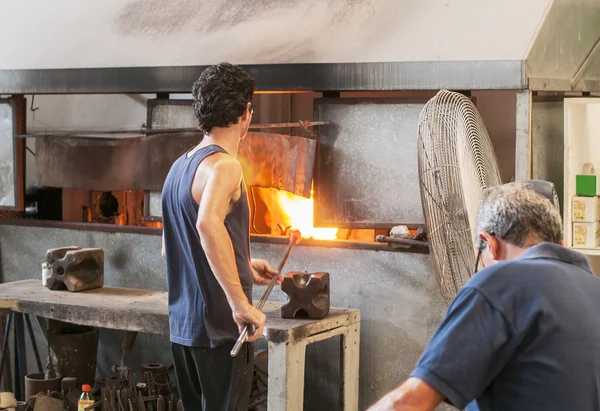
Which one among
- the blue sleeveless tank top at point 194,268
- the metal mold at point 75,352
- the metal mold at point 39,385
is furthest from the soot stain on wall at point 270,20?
the metal mold at point 39,385

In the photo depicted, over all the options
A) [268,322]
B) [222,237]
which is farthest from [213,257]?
[268,322]

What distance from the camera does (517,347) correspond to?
1.97 m

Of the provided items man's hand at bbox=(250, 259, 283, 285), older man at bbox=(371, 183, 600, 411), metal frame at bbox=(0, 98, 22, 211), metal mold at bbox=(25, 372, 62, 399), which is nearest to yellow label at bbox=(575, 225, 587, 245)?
man's hand at bbox=(250, 259, 283, 285)

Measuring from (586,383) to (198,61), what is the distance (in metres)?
4.09

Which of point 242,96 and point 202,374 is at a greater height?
point 242,96

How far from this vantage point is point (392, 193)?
520 cm

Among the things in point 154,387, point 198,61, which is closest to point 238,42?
point 198,61

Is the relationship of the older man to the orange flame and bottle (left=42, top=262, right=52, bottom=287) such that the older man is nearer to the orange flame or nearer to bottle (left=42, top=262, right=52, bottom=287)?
the orange flame

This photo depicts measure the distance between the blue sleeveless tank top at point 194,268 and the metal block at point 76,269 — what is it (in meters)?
2.10

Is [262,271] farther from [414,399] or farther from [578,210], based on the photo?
[414,399]

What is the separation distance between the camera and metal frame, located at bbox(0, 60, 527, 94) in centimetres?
479

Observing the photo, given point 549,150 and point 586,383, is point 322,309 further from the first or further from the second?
point 586,383

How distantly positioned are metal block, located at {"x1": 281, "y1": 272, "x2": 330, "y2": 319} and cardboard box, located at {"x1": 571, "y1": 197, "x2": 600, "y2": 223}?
4.72 ft

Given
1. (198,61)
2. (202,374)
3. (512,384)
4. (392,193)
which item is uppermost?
(198,61)
